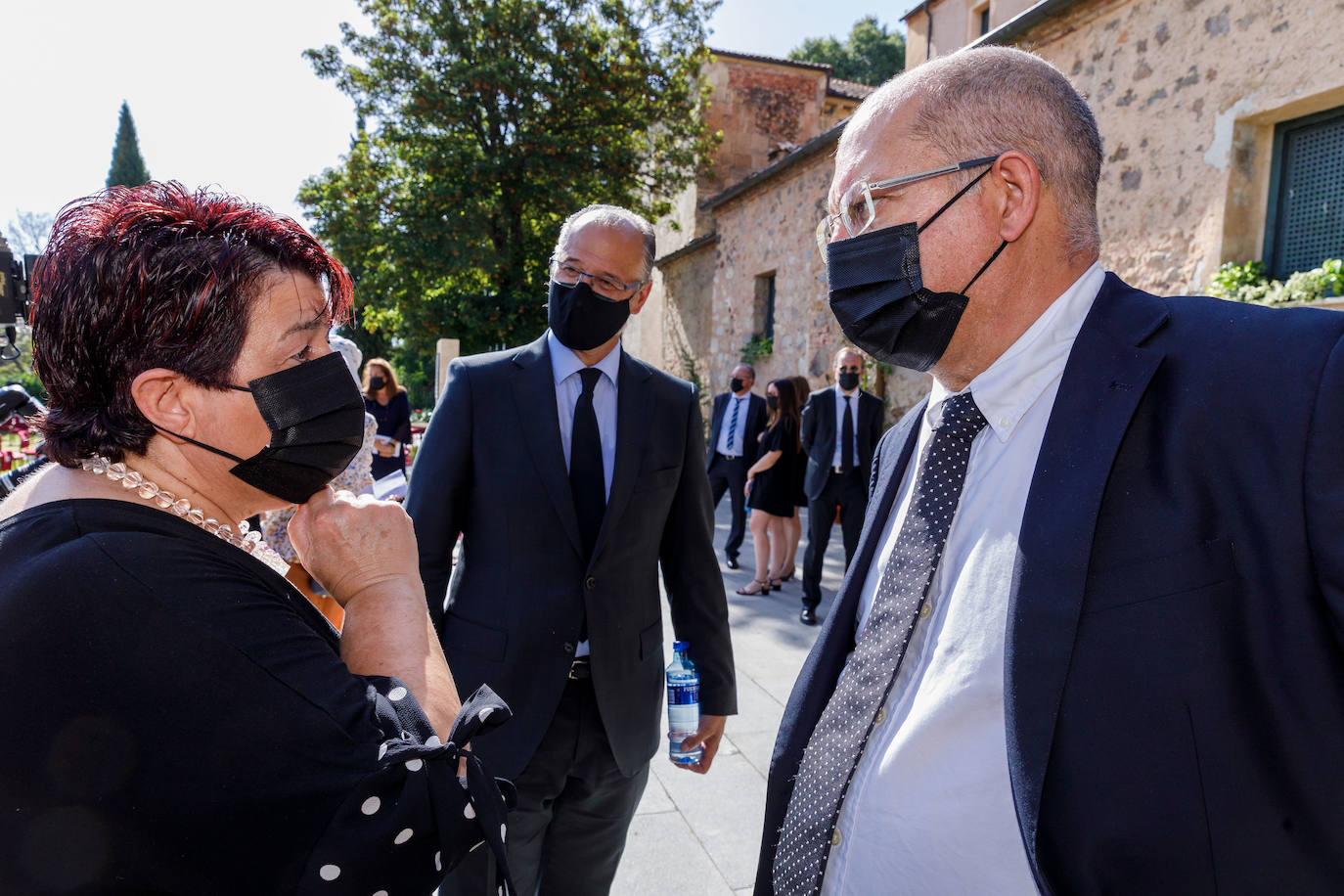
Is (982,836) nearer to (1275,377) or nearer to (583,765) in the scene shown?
(1275,377)

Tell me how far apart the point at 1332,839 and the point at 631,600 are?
1.61 metres

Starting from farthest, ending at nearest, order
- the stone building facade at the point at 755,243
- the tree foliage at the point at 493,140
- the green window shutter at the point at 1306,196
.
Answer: the tree foliage at the point at 493,140
the stone building facade at the point at 755,243
the green window shutter at the point at 1306,196

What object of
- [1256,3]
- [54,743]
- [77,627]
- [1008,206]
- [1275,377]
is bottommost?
[54,743]

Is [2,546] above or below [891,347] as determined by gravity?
below

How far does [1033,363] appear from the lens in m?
1.46

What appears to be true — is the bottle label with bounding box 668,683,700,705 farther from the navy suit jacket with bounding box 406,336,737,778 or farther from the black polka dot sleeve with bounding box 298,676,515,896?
the black polka dot sleeve with bounding box 298,676,515,896

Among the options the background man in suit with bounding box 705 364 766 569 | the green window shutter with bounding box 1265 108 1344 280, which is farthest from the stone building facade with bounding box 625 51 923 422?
the green window shutter with bounding box 1265 108 1344 280

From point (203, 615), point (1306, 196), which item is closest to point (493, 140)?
point (1306, 196)

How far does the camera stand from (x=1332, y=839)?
3.55ft

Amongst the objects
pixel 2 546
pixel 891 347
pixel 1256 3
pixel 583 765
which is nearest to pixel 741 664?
pixel 583 765

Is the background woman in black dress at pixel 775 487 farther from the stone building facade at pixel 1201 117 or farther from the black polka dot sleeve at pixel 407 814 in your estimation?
the black polka dot sleeve at pixel 407 814

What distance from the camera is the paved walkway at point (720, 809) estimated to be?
3057 mm

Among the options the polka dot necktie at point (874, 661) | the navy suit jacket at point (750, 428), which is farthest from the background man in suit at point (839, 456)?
the polka dot necktie at point (874, 661)

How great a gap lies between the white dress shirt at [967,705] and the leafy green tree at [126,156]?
61.8 m
